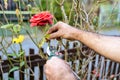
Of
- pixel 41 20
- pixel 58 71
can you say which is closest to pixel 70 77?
pixel 58 71

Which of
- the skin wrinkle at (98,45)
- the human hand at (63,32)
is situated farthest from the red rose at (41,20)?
the skin wrinkle at (98,45)

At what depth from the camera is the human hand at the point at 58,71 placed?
1.15 m

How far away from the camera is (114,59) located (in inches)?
47.5

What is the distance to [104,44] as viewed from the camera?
122 cm

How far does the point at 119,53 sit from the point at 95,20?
1.75m

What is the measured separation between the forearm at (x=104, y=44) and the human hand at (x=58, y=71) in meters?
0.16

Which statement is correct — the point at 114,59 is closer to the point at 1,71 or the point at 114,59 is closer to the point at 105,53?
the point at 105,53

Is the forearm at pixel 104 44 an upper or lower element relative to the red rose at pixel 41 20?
lower

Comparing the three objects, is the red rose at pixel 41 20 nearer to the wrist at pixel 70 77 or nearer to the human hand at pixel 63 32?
the human hand at pixel 63 32

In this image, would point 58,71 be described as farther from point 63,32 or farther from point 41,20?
point 41,20

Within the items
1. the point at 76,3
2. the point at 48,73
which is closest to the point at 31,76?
the point at 76,3

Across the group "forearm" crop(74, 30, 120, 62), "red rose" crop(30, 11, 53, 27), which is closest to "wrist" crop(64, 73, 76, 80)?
"forearm" crop(74, 30, 120, 62)

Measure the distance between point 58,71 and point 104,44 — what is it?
Result: 25 cm

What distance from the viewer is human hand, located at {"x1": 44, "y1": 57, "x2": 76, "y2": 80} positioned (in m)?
1.15
